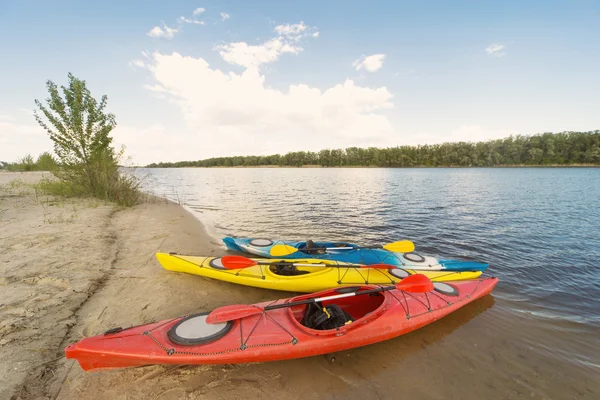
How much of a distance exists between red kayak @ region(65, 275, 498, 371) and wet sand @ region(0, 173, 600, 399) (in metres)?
0.23

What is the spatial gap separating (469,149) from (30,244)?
3380 inches

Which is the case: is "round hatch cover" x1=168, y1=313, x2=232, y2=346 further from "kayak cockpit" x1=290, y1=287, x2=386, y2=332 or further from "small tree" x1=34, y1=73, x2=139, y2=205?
"small tree" x1=34, y1=73, x2=139, y2=205

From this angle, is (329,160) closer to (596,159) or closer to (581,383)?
(596,159)

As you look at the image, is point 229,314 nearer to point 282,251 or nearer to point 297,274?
point 297,274

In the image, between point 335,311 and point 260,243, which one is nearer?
point 335,311

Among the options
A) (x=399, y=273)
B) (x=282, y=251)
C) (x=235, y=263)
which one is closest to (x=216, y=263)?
(x=235, y=263)

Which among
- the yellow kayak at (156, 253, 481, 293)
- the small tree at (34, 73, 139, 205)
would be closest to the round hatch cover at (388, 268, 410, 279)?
the yellow kayak at (156, 253, 481, 293)

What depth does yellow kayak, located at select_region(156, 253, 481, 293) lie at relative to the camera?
488cm

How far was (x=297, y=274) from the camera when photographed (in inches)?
205

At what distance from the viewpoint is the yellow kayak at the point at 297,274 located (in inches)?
192

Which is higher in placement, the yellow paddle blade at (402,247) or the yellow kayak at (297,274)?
the yellow paddle blade at (402,247)

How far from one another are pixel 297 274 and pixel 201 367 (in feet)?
8.33

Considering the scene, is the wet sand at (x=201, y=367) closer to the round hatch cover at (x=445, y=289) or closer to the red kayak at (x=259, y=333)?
the red kayak at (x=259, y=333)

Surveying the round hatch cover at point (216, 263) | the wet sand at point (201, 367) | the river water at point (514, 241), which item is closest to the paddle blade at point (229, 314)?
the wet sand at point (201, 367)
